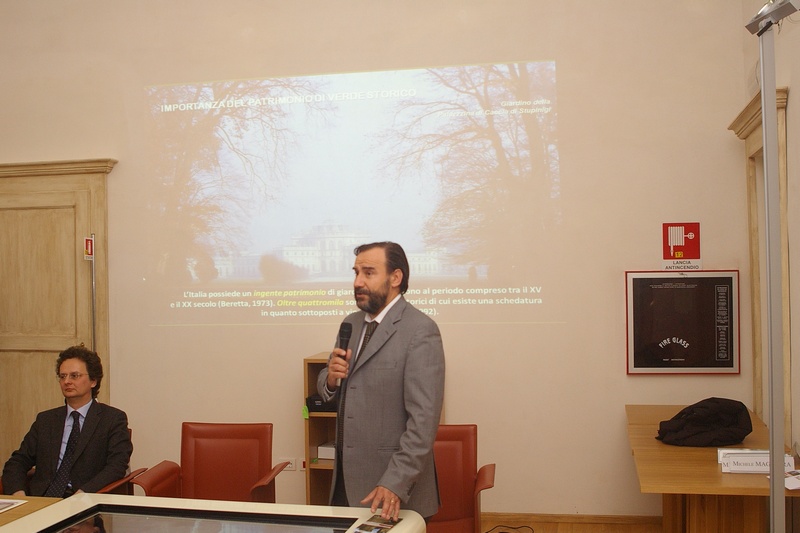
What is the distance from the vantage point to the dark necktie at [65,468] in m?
3.65

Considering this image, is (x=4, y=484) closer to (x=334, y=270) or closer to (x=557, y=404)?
(x=334, y=270)

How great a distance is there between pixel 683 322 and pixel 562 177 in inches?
48.0

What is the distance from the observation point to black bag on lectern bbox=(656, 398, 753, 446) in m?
3.66

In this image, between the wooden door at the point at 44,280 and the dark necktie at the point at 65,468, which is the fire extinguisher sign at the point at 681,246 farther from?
the wooden door at the point at 44,280

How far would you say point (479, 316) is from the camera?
5004 mm

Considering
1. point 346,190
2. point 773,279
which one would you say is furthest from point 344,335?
point 346,190

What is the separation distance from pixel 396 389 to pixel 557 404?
2.57 metres

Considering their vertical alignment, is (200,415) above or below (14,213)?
below

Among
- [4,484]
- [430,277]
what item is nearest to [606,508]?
[430,277]

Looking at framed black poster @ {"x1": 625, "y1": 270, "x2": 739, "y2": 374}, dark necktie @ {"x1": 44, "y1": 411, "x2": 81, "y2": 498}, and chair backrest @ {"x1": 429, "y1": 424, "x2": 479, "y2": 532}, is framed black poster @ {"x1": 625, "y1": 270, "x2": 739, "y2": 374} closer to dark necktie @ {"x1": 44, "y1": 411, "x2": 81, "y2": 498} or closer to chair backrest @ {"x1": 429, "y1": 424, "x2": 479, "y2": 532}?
chair backrest @ {"x1": 429, "y1": 424, "x2": 479, "y2": 532}

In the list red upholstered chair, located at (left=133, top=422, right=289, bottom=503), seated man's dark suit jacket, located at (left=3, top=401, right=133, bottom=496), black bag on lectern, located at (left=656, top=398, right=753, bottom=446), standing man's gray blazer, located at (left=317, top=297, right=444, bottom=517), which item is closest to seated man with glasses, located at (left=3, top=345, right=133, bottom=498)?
seated man's dark suit jacket, located at (left=3, top=401, right=133, bottom=496)

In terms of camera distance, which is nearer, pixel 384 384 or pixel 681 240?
pixel 384 384

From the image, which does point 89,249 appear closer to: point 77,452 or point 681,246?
point 77,452

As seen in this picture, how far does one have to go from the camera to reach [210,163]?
5.36 m
